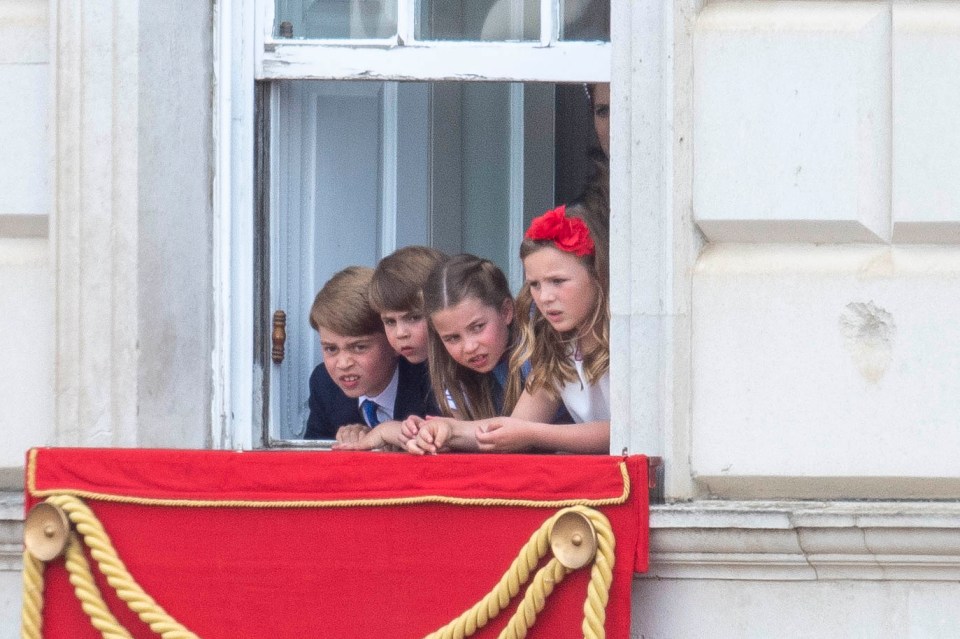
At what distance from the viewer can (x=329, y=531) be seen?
446 cm

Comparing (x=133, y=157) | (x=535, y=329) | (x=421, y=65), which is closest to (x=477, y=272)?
(x=535, y=329)

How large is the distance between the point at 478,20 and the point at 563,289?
903 millimetres

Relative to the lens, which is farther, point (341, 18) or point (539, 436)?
point (341, 18)

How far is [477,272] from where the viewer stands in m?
5.02

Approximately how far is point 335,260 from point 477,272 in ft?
2.09

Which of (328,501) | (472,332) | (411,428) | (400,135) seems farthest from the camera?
(400,135)

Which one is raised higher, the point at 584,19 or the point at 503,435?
the point at 584,19

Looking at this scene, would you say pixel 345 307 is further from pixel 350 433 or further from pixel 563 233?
pixel 563 233

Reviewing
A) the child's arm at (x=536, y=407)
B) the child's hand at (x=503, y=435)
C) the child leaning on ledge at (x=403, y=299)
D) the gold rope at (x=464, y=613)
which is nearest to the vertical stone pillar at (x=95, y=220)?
the gold rope at (x=464, y=613)

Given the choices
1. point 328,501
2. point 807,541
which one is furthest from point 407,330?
point 807,541

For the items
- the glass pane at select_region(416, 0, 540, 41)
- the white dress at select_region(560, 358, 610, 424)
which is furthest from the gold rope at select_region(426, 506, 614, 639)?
the glass pane at select_region(416, 0, 540, 41)

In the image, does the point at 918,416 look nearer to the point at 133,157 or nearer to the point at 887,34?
the point at 887,34

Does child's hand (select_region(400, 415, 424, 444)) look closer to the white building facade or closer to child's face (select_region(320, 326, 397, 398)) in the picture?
the white building facade

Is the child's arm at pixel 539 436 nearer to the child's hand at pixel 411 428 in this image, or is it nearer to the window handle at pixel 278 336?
the child's hand at pixel 411 428
